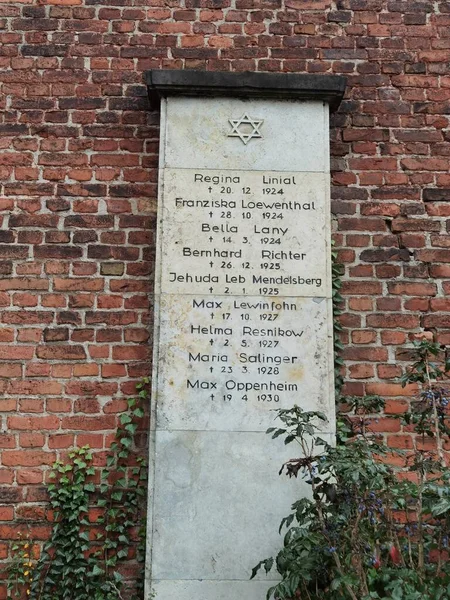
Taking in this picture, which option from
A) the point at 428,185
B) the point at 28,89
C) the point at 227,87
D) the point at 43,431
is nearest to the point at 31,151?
the point at 28,89

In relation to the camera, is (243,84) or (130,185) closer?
(243,84)

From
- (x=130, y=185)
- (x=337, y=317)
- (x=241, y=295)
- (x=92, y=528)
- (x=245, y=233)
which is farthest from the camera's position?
(x=130, y=185)

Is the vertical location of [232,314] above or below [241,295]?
below

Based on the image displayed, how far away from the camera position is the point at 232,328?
445cm

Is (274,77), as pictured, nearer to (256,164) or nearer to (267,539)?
(256,164)

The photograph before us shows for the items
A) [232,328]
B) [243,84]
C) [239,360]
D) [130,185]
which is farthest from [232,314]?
[243,84]

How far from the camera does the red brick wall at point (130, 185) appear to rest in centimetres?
459

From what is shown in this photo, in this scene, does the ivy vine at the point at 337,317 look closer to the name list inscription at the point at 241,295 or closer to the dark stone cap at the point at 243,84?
the name list inscription at the point at 241,295

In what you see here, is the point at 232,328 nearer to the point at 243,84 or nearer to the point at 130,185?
the point at 130,185

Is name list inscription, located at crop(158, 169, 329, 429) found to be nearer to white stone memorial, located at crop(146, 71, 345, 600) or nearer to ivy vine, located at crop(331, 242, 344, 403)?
white stone memorial, located at crop(146, 71, 345, 600)

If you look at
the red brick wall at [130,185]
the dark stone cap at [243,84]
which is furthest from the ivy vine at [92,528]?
the dark stone cap at [243,84]

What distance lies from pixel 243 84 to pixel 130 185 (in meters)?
0.88

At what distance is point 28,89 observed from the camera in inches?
197

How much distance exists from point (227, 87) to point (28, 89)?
1234 millimetres
